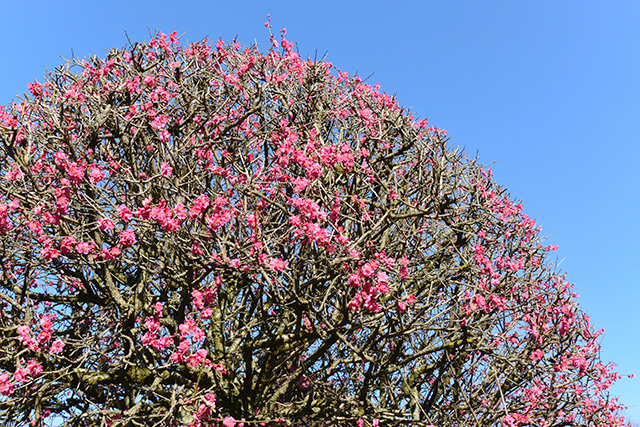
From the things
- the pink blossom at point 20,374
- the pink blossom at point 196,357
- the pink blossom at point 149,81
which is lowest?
the pink blossom at point 20,374

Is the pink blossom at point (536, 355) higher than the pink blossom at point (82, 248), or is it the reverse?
the pink blossom at point (536, 355)

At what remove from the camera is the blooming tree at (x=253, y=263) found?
813 centimetres

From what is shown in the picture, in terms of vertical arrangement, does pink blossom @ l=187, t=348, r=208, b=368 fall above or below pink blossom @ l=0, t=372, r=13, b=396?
above

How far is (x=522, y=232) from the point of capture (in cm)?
1314

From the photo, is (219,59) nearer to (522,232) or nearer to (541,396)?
(522,232)

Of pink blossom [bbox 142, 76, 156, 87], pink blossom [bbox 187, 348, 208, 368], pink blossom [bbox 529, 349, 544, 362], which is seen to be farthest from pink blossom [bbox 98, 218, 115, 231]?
pink blossom [bbox 529, 349, 544, 362]

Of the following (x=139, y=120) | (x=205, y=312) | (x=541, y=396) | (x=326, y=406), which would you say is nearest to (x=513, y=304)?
(x=541, y=396)

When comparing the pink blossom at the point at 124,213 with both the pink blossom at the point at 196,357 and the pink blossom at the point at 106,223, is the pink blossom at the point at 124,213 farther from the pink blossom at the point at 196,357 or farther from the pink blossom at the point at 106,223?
the pink blossom at the point at 196,357

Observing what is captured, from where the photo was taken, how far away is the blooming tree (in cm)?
813

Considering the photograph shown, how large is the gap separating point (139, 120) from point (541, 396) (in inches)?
405

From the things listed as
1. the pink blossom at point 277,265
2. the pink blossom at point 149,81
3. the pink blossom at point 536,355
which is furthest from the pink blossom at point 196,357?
the pink blossom at point 536,355

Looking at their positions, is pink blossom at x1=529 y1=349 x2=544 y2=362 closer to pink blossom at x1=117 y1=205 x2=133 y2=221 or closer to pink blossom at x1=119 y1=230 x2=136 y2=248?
pink blossom at x1=119 y1=230 x2=136 y2=248

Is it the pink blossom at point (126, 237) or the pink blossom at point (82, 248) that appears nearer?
the pink blossom at point (126, 237)

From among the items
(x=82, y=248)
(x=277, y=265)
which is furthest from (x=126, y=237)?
(x=277, y=265)
